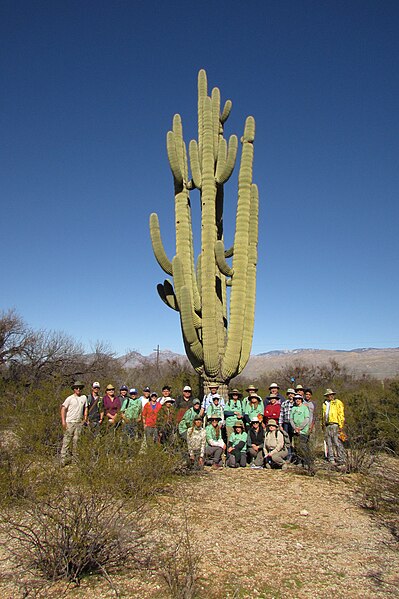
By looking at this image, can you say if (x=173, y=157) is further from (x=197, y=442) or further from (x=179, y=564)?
(x=179, y=564)

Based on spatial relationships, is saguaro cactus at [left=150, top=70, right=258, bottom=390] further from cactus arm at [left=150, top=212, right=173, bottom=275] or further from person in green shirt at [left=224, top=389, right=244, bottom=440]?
person in green shirt at [left=224, top=389, right=244, bottom=440]

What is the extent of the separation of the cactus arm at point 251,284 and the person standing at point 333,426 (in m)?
2.84

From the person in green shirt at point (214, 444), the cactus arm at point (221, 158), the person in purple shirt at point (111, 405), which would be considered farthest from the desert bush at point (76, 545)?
the cactus arm at point (221, 158)

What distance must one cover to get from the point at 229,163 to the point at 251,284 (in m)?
2.97

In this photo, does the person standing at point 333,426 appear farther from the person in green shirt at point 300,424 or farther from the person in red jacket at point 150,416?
the person in red jacket at point 150,416

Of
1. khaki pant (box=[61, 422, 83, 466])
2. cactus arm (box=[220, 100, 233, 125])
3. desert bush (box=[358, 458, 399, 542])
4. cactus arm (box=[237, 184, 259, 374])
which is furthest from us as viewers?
cactus arm (box=[220, 100, 233, 125])

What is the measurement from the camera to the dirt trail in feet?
10.4

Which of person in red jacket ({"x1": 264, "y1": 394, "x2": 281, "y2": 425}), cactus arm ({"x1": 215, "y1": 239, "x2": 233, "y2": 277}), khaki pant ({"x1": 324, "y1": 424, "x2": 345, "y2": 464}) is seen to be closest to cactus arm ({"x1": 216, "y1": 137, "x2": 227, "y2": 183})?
cactus arm ({"x1": 215, "y1": 239, "x2": 233, "y2": 277})

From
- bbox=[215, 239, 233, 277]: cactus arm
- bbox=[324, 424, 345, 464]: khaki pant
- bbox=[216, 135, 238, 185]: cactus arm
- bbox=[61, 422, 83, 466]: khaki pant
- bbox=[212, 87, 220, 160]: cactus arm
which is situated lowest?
bbox=[324, 424, 345, 464]: khaki pant

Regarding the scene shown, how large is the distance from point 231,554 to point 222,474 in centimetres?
293

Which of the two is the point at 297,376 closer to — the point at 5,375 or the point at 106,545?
the point at 5,375

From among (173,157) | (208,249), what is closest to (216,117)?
(173,157)

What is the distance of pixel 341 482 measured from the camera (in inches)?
250

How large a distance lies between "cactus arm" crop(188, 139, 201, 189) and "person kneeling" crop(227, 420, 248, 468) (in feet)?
19.6
